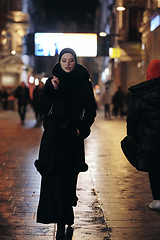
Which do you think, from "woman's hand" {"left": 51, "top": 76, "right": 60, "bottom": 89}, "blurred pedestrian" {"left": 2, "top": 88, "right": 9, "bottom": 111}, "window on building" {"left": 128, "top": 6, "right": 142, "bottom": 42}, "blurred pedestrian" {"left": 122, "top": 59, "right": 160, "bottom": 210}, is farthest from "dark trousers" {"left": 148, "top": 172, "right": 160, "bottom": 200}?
"blurred pedestrian" {"left": 2, "top": 88, "right": 9, "bottom": 111}

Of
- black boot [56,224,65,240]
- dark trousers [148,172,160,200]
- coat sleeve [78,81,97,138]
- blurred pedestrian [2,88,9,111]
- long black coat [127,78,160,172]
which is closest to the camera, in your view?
black boot [56,224,65,240]

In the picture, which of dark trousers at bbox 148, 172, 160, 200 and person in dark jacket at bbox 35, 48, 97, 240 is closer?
person in dark jacket at bbox 35, 48, 97, 240

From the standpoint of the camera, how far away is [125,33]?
2853 cm

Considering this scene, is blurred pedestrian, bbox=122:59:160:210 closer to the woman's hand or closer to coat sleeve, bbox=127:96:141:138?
coat sleeve, bbox=127:96:141:138

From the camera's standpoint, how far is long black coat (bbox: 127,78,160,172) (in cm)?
446

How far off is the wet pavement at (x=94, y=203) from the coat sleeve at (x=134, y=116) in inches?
35.8

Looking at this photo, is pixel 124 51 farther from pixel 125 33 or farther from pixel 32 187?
pixel 32 187

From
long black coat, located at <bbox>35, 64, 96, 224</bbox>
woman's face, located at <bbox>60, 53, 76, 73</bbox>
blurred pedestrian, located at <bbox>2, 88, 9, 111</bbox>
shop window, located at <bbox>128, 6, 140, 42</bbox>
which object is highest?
shop window, located at <bbox>128, 6, 140, 42</bbox>

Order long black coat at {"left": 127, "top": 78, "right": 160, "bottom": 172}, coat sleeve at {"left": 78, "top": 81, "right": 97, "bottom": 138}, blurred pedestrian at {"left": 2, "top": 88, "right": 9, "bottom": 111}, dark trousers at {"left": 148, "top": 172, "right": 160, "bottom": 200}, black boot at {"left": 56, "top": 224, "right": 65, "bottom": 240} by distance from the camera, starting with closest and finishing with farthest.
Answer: black boot at {"left": 56, "top": 224, "right": 65, "bottom": 240}
coat sleeve at {"left": 78, "top": 81, "right": 97, "bottom": 138}
long black coat at {"left": 127, "top": 78, "right": 160, "bottom": 172}
dark trousers at {"left": 148, "top": 172, "right": 160, "bottom": 200}
blurred pedestrian at {"left": 2, "top": 88, "right": 9, "bottom": 111}

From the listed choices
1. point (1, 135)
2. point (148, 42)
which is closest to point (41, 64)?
point (148, 42)

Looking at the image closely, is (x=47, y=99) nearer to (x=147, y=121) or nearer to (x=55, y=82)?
(x=55, y=82)

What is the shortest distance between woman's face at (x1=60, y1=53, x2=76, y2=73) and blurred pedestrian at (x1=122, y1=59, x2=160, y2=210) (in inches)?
41.7

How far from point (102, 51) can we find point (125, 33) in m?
2.59

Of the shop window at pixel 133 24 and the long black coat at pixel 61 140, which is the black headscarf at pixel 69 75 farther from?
the shop window at pixel 133 24
